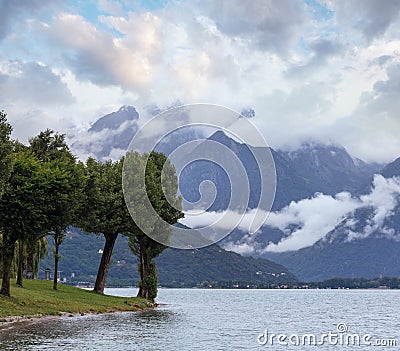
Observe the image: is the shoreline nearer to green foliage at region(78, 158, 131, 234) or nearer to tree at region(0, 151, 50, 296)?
tree at region(0, 151, 50, 296)

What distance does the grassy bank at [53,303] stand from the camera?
197ft

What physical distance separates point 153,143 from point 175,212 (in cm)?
1793

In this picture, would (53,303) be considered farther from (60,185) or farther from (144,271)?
(144,271)

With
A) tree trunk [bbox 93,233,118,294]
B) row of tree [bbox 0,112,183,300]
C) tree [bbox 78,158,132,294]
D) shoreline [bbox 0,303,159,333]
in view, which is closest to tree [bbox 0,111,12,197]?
row of tree [bbox 0,112,183,300]

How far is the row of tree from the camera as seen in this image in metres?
64.4

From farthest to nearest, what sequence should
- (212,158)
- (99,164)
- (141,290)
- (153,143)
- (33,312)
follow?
(141,290) < (99,164) < (153,143) < (212,158) < (33,312)

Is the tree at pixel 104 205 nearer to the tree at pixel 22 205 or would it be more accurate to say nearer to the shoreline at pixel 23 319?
the tree at pixel 22 205

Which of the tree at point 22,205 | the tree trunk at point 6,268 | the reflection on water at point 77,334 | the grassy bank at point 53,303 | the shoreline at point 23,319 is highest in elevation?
the tree at point 22,205

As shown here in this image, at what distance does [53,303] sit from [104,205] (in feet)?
75.6

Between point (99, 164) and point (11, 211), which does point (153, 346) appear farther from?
point (99, 164)

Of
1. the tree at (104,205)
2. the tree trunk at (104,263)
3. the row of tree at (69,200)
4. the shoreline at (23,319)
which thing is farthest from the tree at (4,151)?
the tree trunk at (104,263)

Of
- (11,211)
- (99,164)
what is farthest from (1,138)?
(99,164)

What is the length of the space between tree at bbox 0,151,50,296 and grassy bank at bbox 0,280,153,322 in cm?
354

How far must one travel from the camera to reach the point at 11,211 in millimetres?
64062
